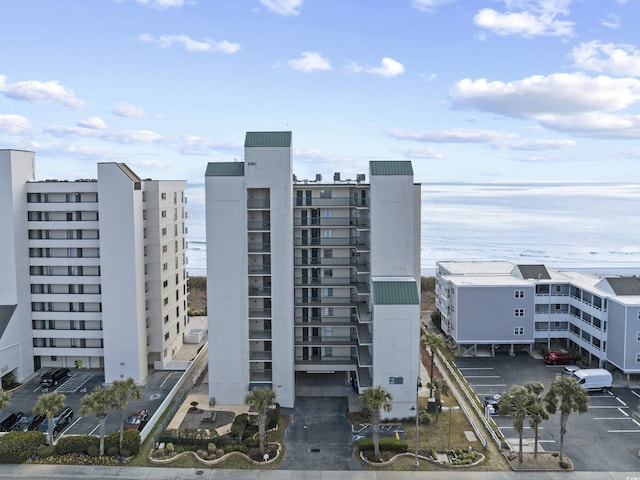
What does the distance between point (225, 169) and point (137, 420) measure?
732 inches

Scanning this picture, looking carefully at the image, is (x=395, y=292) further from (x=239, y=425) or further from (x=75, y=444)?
(x=75, y=444)

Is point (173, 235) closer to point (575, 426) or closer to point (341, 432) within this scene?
point (341, 432)

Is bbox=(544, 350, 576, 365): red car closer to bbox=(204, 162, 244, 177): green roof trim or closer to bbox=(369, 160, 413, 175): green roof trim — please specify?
bbox=(369, 160, 413, 175): green roof trim

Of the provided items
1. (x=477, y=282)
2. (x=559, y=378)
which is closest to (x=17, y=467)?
(x=559, y=378)

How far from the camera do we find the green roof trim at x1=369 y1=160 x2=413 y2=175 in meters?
37.0

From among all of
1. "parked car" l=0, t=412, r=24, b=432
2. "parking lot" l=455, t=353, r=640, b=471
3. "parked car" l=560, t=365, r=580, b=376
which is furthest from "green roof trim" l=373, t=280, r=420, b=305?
"parked car" l=0, t=412, r=24, b=432

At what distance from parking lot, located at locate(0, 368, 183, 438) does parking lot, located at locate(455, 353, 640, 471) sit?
25244 millimetres

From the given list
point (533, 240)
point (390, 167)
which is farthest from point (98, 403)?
point (533, 240)

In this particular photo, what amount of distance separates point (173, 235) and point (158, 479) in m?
25.2

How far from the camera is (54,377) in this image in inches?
1656

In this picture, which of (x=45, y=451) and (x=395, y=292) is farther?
(x=395, y=292)

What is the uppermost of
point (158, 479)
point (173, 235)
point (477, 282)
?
point (173, 235)

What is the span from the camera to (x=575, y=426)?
33688mm

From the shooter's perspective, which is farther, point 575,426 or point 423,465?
point 575,426
